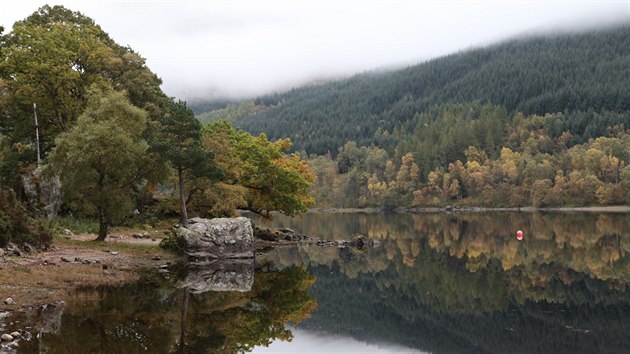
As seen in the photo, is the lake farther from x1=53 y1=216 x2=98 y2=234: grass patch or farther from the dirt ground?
x1=53 y1=216 x2=98 y2=234: grass patch

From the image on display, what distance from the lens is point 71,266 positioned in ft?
110

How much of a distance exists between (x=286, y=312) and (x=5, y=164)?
122 ft

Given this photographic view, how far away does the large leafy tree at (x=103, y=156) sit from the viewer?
42.4m

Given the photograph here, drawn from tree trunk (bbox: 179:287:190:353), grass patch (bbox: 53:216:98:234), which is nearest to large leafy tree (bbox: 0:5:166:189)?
grass patch (bbox: 53:216:98:234)

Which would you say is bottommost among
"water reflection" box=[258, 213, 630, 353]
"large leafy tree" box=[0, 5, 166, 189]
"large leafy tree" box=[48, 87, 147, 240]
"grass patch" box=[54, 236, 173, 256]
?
"water reflection" box=[258, 213, 630, 353]

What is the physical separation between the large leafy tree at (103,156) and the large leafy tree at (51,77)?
772cm

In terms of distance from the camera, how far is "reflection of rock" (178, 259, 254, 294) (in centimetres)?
3362

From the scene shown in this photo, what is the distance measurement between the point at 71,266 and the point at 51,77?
930 inches

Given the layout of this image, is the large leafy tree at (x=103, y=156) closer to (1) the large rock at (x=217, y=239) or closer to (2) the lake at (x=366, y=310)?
(1) the large rock at (x=217, y=239)

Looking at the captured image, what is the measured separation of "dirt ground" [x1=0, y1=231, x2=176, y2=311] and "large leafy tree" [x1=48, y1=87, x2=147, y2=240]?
3335mm

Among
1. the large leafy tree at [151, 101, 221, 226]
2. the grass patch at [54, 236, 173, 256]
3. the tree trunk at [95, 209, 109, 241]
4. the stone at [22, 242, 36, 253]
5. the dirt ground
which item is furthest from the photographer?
the large leafy tree at [151, 101, 221, 226]

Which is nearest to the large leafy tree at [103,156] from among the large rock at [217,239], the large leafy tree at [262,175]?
the large rock at [217,239]

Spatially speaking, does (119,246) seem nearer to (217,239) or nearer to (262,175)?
(217,239)

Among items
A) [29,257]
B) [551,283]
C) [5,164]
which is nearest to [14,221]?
[29,257]
